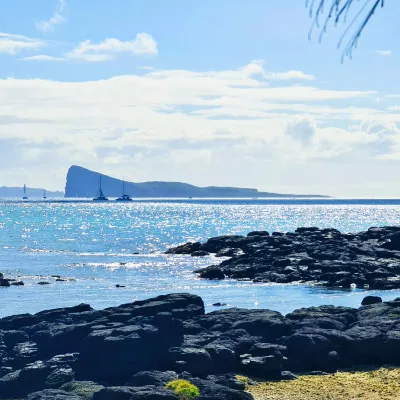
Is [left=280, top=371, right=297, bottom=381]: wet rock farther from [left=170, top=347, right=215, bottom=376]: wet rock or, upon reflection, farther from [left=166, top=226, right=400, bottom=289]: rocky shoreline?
[left=166, top=226, right=400, bottom=289]: rocky shoreline

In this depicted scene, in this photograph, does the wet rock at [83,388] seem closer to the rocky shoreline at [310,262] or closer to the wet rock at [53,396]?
the wet rock at [53,396]

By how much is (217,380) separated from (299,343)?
506cm

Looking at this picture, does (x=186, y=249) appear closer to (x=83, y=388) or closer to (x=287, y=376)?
(x=287, y=376)

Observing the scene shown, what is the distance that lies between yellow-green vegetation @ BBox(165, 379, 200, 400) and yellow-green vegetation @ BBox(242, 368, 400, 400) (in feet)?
7.68

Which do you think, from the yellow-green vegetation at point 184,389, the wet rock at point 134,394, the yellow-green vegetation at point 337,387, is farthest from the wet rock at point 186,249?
the wet rock at point 134,394

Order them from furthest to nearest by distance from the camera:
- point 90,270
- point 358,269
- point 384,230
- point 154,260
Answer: point 384,230 → point 154,260 → point 90,270 → point 358,269

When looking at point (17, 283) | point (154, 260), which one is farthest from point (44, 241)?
point (17, 283)

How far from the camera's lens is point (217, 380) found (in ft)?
Result: 84.3

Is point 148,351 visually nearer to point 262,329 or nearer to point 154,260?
point 262,329

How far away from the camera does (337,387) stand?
26641 mm

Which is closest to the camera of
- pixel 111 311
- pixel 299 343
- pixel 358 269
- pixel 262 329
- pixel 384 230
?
pixel 299 343

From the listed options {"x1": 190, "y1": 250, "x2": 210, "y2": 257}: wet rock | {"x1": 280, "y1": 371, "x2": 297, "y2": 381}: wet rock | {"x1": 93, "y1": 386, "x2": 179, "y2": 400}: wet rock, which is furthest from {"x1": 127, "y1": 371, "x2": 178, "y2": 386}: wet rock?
{"x1": 190, "y1": 250, "x2": 210, "y2": 257}: wet rock

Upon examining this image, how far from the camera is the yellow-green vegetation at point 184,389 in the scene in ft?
76.9

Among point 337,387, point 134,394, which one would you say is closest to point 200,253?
point 337,387
